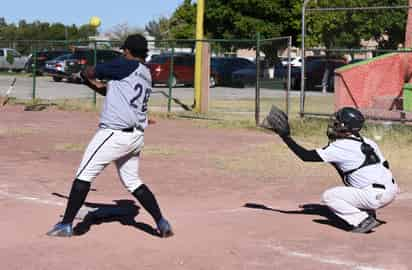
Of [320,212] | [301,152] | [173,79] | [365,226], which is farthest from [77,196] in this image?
[173,79]

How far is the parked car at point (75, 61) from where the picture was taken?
3204cm

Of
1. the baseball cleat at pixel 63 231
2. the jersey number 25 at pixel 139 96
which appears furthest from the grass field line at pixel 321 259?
the baseball cleat at pixel 63 231

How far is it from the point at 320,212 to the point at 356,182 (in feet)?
3.99

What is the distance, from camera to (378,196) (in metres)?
8.22

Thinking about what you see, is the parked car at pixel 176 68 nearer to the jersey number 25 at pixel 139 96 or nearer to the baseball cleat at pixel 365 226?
the baseball cleat at pixel 365 226

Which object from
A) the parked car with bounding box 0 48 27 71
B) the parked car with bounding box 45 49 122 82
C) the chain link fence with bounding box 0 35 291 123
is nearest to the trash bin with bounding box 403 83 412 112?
the chain link fence with bounding box 0 35 291 123

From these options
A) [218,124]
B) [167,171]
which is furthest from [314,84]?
[167,171]

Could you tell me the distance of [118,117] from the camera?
7.55 m

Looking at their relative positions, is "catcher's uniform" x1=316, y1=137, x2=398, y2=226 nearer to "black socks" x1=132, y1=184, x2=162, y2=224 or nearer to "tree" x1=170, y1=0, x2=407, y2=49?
"black socks" x1=132, y1=184, x2=162, y2=224

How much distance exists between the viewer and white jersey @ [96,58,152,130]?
297 inches

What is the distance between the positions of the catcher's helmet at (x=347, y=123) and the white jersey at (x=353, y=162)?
4.0 inches

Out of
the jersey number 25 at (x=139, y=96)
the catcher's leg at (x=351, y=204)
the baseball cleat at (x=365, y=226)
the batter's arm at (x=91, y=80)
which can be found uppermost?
the batter's arm at (x=91, y=80)

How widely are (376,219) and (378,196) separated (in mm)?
715

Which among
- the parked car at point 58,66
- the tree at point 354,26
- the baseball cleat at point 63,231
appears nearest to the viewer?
the baseball cleat at point 63,231
